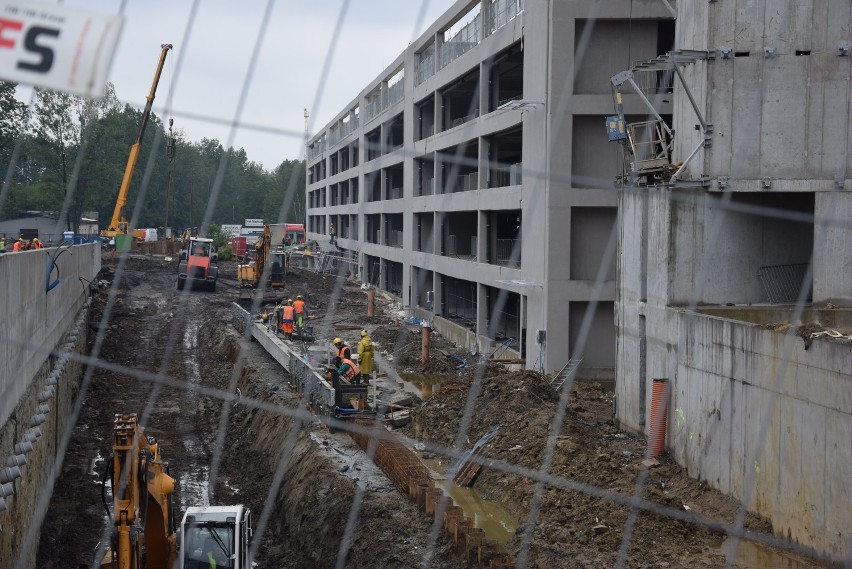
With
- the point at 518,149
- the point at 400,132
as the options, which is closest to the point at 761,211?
the point at 518,149

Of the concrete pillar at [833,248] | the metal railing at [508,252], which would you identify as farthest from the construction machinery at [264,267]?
the concrete pillar at [833,248]

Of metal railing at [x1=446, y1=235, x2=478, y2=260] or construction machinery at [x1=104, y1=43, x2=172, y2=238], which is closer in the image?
metal railing at [x1=446, y1=235, x2=478, y2=260]

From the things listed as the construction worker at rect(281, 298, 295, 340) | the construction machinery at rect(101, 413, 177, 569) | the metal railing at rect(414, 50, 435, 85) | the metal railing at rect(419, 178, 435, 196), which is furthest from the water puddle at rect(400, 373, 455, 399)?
the metal railing at rect(414, 50, 435, 85)

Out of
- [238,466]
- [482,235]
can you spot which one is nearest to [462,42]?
[482,235]

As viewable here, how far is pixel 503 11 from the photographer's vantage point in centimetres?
2255

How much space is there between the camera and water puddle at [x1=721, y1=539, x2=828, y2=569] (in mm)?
8688

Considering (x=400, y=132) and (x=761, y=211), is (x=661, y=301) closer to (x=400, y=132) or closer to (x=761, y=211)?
(x=761, y=211)

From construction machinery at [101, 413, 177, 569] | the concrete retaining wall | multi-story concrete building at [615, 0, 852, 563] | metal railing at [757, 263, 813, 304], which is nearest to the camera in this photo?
construction machinery at [101, 413, 177, 569]

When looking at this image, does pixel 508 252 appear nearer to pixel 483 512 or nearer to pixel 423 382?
pixel 423 382

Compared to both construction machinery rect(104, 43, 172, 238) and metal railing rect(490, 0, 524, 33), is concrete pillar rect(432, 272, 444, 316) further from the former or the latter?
construction machinery rect(104, 43, 172, 238)

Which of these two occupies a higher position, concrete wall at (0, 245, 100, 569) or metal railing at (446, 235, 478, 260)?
metal railing at (446, 235, 478, 260)

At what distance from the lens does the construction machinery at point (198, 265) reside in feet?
122

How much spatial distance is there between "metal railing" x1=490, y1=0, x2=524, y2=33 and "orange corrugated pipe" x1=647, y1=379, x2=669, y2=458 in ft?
37.3

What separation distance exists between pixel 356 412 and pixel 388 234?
29067mm
